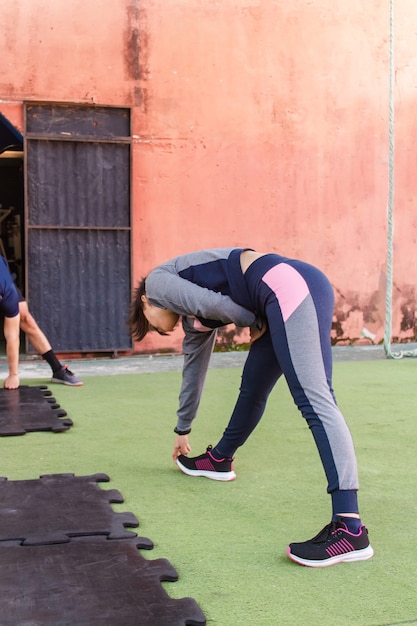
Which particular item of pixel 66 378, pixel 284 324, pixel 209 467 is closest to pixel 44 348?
pixel 66 378

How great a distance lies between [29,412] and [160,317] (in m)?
2.44

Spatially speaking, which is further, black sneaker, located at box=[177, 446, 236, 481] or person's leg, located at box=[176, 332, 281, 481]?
black sneaker, located at box=[177, 446, 236, 481]

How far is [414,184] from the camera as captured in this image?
905cm

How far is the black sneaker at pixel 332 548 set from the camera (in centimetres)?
270

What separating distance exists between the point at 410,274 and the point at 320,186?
4.78ft

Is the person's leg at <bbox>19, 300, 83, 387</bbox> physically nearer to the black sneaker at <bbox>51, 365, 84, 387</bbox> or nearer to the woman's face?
the black sneaker at <bbox>51, 365, 84, 387</bbox>

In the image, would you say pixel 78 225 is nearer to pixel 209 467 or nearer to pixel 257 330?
pixel 209 467

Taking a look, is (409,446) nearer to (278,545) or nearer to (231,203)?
(278,545)

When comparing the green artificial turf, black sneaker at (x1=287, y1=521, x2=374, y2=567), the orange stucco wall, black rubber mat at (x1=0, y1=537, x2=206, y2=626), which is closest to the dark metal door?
the orange stucco wall

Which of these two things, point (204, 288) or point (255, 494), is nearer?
point (204, 288)

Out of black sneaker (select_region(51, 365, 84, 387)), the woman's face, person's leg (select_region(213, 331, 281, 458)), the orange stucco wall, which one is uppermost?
the orange stucco wall

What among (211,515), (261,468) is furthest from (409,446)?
(211,515)

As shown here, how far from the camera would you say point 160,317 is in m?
3.16

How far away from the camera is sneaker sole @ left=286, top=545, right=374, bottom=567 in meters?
2.70
